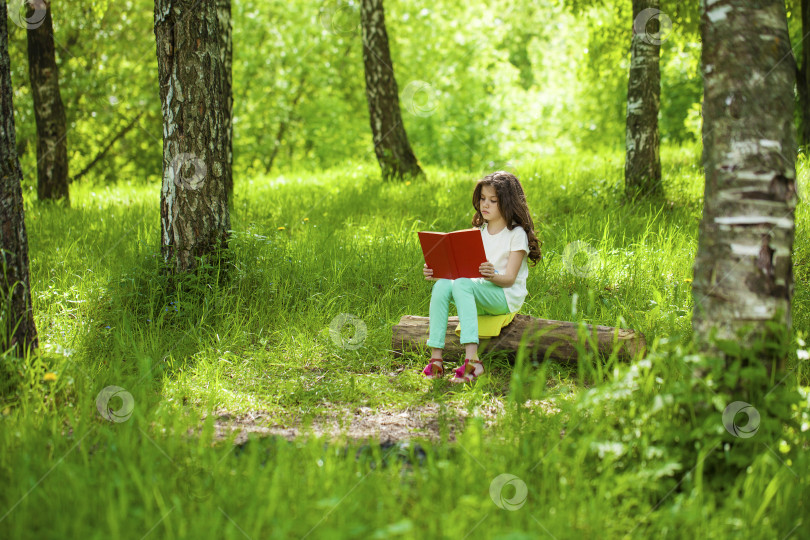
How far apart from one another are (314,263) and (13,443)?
2891 mm

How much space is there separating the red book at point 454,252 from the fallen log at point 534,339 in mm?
461

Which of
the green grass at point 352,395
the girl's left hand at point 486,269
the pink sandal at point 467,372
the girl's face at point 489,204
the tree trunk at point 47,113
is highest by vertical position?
the tree trunk at point 47,113

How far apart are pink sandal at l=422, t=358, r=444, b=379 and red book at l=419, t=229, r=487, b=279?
0.55 m

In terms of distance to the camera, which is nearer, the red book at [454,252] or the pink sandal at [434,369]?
the red book at [454,252]

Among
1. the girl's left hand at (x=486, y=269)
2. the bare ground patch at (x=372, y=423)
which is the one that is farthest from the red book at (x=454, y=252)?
the bare ground patch at (x=372, y=423)

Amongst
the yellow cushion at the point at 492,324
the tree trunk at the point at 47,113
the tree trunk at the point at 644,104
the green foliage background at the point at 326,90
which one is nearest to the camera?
the yellow cushion at the point at 492,324

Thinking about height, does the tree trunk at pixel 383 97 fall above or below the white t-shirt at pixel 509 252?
above

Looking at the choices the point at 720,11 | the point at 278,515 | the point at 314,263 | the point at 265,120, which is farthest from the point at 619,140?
the point at 278,515

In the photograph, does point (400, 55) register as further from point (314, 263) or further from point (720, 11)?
point (720, 11)

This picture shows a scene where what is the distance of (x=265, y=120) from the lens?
1911cm

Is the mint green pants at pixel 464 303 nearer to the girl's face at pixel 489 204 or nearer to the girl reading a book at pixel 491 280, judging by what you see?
the girl reading a book at pixel 491 280

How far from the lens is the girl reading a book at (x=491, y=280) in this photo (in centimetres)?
391

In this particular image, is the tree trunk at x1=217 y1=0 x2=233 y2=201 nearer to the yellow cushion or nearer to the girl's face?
the girl's face

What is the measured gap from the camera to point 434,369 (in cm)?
395
